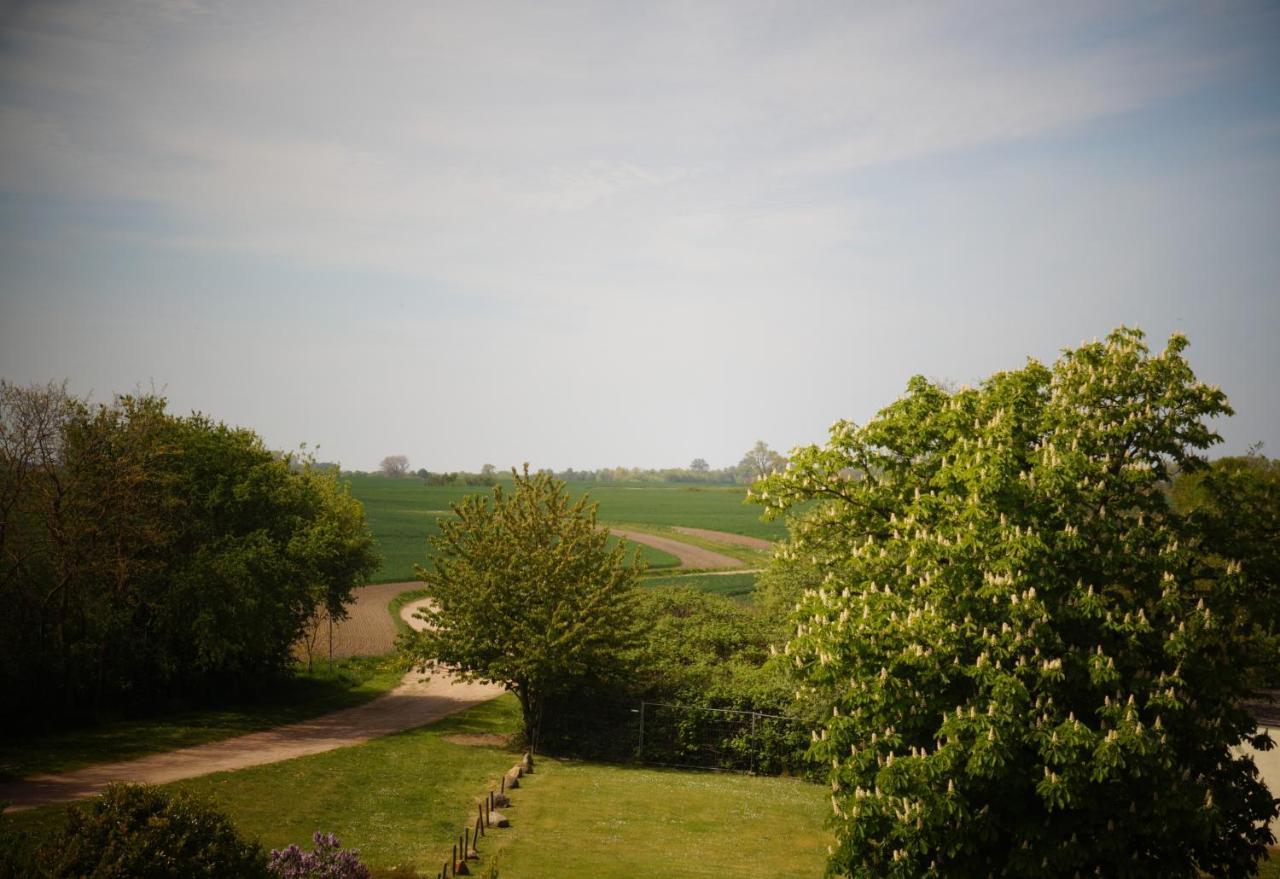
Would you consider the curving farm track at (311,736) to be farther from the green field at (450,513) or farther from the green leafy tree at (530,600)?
the green field at (450,513)

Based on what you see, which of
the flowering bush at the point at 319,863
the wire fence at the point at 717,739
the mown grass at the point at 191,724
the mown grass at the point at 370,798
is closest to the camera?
the flowering bush at the point at 319,863

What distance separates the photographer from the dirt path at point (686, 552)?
298 feet

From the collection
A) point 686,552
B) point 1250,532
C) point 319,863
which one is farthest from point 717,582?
point 319,863

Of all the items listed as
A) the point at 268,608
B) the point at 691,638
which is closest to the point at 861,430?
the point at 691,638

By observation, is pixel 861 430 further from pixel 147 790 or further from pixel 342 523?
pixel 342 523

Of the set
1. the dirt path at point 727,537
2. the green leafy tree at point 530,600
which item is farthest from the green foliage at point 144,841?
the dirt path at point 727,537

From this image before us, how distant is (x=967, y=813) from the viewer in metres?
14.7

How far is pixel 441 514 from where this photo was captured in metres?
110

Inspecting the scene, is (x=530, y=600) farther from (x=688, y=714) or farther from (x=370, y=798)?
(x=370, y=798)

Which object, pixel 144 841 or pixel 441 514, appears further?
pixel 441 514

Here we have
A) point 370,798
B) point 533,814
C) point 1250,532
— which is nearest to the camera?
point 1250,532

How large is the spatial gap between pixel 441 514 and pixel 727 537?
38167 mm

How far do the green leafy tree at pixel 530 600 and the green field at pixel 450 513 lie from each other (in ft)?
130

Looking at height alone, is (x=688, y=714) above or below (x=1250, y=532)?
below
